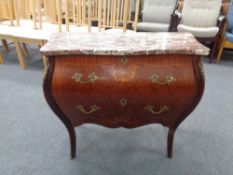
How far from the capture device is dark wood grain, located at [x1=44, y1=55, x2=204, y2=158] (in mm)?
898

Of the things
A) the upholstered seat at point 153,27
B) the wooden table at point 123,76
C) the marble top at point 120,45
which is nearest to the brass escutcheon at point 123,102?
the wooden table at point 123,76

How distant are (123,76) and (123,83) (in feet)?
0.11

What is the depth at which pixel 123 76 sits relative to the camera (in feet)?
2.99

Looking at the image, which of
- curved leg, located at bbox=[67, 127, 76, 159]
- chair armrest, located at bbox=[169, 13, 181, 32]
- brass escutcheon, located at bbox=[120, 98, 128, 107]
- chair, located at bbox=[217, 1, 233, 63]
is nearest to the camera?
brass escutcheon, located at bbox=[120, 98, 128, 107]

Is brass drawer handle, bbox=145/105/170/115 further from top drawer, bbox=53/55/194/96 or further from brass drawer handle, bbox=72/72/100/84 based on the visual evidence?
brass drawer handle, bbox=72/72/100/84

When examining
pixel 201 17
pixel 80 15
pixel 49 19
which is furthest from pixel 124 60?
pixel 201 17

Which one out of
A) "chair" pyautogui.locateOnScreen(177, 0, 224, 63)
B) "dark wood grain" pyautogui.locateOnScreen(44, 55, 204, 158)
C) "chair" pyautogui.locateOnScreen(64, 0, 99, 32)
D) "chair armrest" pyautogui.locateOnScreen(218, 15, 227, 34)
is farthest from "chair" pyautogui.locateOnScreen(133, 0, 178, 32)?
"dark wood grain" pyautogui.locateOnScreen(44, 55, 204, 158)

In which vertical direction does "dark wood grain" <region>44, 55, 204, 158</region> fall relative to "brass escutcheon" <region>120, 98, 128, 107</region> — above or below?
above

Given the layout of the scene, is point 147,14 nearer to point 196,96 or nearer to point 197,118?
point 197,118

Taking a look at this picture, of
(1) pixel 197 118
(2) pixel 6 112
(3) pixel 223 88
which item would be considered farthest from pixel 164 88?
(3) pixel 223 88

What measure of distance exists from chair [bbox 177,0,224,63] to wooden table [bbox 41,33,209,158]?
2.13 m

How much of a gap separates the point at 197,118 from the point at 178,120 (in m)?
0.65

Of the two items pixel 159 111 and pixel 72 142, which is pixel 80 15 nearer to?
pixel 72 142

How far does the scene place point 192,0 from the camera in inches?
124
